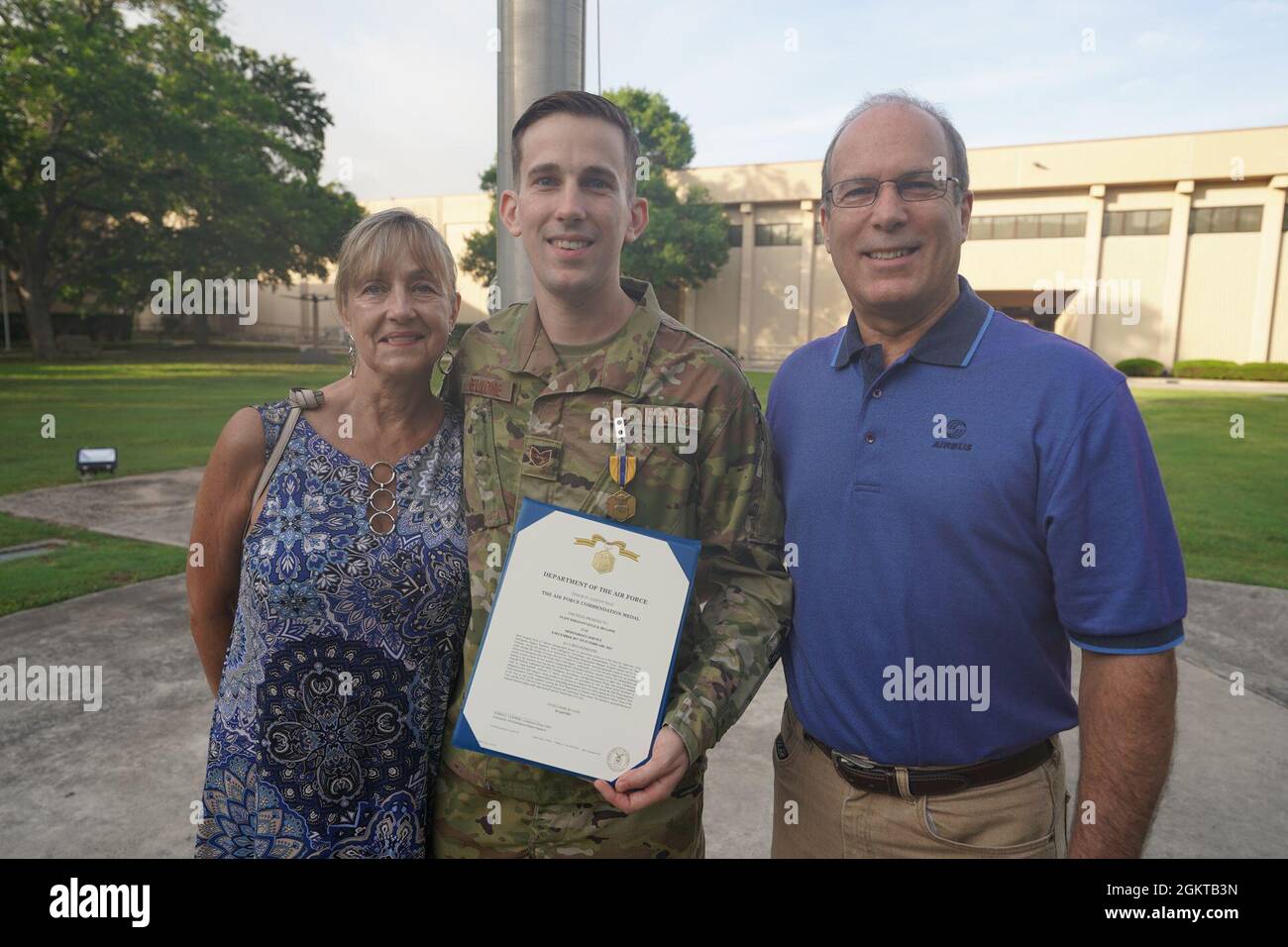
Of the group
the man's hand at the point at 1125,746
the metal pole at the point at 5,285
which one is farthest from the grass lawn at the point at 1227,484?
the metal pole at the point at 5,285

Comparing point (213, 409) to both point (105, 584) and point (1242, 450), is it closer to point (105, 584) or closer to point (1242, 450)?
point (105, 584)

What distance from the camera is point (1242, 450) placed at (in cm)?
1464

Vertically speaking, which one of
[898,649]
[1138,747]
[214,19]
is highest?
[214,19]

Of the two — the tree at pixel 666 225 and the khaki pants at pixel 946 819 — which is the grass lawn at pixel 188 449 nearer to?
the khaki pants at pixel 946 819

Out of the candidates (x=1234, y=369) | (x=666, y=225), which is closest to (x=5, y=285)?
(x=666, y=225)

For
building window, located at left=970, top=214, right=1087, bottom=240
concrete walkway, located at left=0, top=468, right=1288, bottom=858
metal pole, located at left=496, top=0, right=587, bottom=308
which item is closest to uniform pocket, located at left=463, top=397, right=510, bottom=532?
metal pole, located at left=496, top=0, right=587, bottom=308

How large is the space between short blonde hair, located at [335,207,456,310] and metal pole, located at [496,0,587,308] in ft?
5.33

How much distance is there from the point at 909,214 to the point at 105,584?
677cm

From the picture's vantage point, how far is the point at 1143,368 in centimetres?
3331

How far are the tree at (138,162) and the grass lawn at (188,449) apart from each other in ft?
18.8

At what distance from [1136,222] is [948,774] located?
4066 centimetres

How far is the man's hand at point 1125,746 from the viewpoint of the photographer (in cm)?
179

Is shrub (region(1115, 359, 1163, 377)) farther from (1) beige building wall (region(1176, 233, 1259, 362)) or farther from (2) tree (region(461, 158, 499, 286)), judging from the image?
(2) tree (region(461, 158, 499, 286))

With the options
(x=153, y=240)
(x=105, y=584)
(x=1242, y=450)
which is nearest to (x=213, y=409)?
(x=105, y=584)
